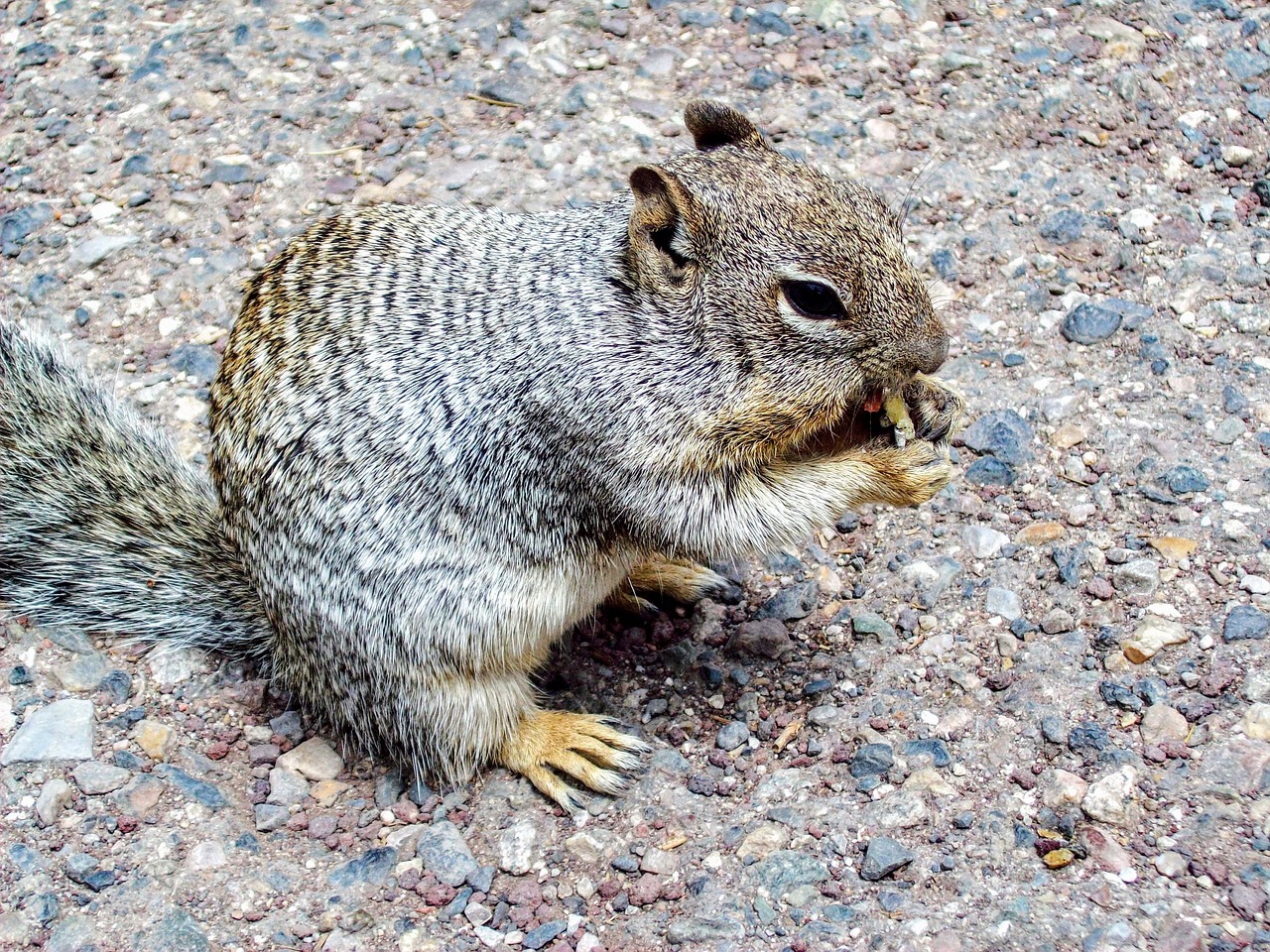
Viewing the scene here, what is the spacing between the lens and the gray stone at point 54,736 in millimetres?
3717

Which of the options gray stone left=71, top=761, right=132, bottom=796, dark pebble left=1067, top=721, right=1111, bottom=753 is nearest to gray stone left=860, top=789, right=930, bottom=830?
dark pebble left=1067, top=721, right=1111, bottom=753

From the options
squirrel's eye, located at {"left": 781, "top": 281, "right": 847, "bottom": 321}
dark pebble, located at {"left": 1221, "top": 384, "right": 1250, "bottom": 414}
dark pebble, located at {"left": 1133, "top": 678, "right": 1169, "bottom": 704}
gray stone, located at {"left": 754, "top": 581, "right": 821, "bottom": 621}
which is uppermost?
squirrel's eye, located at {"left": 781, "top": 281, "right": 847, "bottom": 321}

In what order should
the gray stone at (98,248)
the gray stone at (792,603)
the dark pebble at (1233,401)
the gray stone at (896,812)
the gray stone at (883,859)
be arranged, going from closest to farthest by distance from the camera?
the gray stone at (883,859) → the gray stone at (896,812) → the gray stone at (792,603) → the dark pebble at (1233,401) → the gray stone at (98,248)

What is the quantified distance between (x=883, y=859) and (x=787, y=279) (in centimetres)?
143

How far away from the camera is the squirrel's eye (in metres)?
3.26

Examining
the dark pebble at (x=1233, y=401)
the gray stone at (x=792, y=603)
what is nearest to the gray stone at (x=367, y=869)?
the gray stone at (x=792, y=603)

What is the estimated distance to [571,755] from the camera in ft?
12.6

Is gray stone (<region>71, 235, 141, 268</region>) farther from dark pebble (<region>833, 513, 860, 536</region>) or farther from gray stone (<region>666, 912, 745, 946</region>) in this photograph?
gray stone (<region>666, 912, 745, 946</region>)

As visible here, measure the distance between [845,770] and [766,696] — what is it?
1.40ft

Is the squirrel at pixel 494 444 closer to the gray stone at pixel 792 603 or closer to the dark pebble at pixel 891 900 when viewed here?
the gray stone at pixel 792 603

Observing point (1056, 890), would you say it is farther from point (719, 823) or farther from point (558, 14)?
point (558, 14)

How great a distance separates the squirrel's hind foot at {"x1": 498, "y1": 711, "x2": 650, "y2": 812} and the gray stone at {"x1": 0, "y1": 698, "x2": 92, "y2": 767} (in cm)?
117

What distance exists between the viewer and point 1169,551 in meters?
4.00

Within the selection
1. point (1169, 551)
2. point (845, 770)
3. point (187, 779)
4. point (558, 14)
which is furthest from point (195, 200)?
point (1169, 551)
